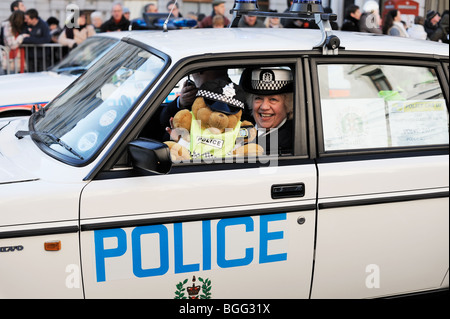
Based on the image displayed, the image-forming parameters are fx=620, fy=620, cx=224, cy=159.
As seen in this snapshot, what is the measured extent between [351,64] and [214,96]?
2.37 ft

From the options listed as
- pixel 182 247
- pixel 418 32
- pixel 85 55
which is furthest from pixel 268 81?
pixel 418 32

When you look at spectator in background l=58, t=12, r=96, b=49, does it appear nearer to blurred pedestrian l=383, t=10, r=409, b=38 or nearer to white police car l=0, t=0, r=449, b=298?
blurred pedestrian l=383, t=10, r=409, b=38

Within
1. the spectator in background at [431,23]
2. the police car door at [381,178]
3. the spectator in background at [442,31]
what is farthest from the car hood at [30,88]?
the spectator in background at [431,23]

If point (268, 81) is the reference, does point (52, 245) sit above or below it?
below

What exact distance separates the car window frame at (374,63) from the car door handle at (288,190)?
0.21m

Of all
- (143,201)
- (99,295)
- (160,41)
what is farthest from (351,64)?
(99,295)

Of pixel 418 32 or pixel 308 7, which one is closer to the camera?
pixel 308 7

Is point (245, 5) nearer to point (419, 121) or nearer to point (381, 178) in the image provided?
point (419, 121)

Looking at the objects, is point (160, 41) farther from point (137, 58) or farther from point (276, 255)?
point (276, 255)

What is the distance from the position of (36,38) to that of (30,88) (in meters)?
4.09

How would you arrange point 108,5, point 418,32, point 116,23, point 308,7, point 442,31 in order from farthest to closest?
point 108,5, point 418,32, point 442,31, point 116,23, point 308,7

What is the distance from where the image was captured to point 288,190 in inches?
116

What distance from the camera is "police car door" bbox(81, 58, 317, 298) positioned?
2.76 m

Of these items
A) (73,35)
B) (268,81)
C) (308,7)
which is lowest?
(73,35)
